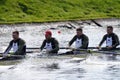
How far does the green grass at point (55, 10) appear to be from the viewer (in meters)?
93.9

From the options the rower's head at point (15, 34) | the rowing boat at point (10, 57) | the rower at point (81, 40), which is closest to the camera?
the rowing boat at point (10, 57)

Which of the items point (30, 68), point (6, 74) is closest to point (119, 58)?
point (30, 68)

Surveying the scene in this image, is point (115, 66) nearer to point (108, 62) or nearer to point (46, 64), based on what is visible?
point (108, 62)

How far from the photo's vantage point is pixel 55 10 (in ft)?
340

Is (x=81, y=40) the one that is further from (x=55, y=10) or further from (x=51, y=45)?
(x=55, y=10)

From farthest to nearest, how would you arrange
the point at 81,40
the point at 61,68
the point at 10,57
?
the point at 81,40 → the point at 10,57 → the point at 61,68

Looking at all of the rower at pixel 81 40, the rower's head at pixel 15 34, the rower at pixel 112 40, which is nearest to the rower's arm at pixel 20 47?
the rower's head at pixel 15 34

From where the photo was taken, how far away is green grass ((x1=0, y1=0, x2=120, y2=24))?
93.9 metres

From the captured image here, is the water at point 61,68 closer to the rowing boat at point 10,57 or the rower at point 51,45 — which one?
the rowing boat at point 10,57

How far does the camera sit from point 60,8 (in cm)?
10500

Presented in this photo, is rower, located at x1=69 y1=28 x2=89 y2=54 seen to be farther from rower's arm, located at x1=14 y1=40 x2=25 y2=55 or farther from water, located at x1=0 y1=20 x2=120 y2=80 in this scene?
rower's arm, located at x1=14 y1=40 x2=25 y2=55

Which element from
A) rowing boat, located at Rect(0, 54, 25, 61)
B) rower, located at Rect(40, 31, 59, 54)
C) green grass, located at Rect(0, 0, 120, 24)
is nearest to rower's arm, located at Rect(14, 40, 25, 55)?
rowing boat, located at Rect(0, 54, 25, 61)

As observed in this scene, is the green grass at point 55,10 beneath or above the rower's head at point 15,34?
above

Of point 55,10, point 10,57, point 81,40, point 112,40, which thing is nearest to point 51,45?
point 81,40
